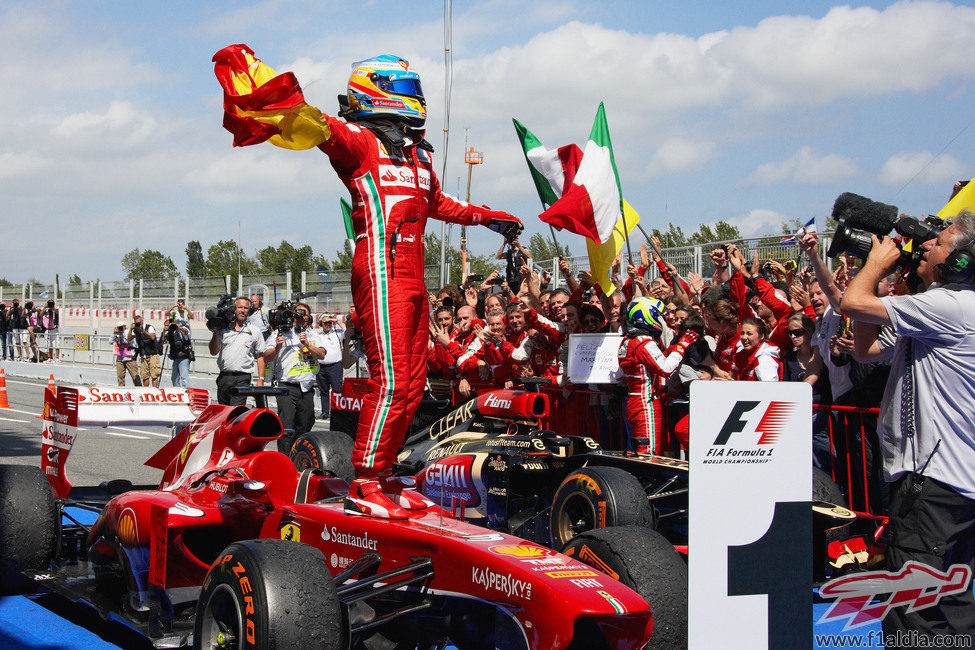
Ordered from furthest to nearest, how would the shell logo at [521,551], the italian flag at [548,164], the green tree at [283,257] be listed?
the green tree at [283,257], the italian flag at [548,164], the shell logo at [521,551]

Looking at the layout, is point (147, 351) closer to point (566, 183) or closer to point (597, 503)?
point (566, 183)

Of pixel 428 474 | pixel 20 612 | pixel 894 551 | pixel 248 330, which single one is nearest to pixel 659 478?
pixel 428 474

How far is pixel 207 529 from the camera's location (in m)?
4.41

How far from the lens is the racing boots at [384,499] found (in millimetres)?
3859

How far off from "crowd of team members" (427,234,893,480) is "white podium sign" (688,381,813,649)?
2155 millimetres

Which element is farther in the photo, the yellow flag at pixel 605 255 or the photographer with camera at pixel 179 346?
the photographer with camera at pixel 179 346

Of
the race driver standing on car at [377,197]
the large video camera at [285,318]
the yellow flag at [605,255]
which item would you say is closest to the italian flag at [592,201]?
the yellow flag at [605,255]

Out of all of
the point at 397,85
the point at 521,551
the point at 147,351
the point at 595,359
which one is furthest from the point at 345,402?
the point at 147,351

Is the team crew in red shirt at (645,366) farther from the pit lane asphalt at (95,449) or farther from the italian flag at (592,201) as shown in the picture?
the pit lane asphalt at (95,449)

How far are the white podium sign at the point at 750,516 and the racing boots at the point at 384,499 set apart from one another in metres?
1.32

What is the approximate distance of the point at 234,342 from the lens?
9672 millimetres

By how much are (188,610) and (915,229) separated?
3.49 meters

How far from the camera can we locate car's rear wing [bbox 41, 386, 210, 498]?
5.68m

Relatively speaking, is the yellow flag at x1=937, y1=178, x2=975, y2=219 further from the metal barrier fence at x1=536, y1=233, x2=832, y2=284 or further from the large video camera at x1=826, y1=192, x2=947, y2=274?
the metal barrier fence at x1=536, y1=233, x2=832, y2=284
